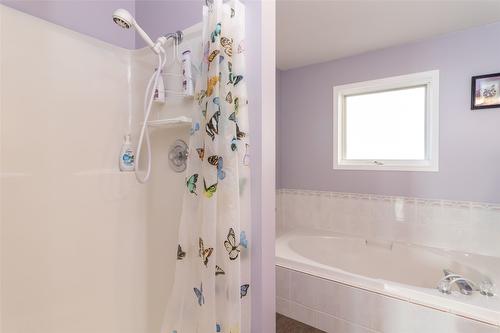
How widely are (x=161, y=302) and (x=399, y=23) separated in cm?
250

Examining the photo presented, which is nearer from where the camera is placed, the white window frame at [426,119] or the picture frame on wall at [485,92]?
the picture frame on wall at [485,92]

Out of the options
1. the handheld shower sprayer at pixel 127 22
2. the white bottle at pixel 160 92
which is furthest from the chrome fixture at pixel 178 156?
the handheld shower sprayer at pixel 127 22

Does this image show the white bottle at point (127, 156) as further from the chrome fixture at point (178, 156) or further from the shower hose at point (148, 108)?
the chrome fixture at point (178, 156)

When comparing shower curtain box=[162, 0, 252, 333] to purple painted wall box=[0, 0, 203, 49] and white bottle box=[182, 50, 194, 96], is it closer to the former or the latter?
white bottle box=[182, 50, 194, 96]

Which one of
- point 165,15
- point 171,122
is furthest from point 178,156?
point 165,15

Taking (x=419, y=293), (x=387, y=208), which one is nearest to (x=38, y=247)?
(x=419, y=293)

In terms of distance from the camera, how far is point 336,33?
2006 millimetres

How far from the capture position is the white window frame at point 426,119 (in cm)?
207

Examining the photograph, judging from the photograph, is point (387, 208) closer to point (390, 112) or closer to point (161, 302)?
point (390, 112)

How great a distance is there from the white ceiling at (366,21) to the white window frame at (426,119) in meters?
0.33

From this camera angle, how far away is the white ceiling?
5.34ft

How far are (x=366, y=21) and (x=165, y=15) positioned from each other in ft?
4.78

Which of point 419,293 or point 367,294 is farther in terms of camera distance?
point 367,294

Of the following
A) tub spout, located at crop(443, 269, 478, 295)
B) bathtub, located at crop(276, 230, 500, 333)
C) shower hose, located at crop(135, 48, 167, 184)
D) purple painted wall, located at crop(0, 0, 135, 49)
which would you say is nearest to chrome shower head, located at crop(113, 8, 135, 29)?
shower hose, located at crop(135, 48, 167, 184)
